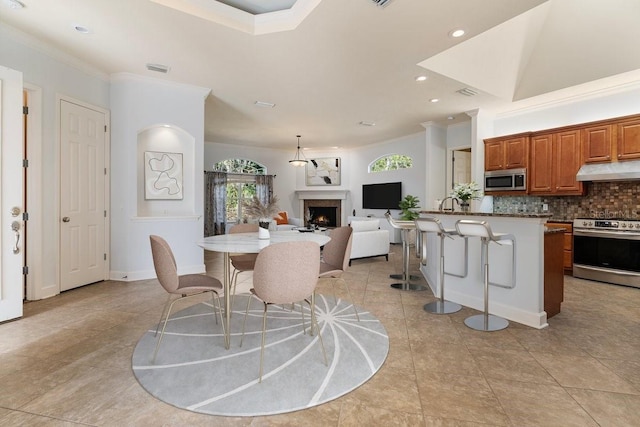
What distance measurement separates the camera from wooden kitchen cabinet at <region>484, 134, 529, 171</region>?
518 cm

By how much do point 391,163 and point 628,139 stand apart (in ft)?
16.1

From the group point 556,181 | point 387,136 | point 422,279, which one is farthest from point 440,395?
point 387,136

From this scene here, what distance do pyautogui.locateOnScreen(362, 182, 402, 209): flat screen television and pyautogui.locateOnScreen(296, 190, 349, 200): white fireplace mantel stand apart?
753 millimetres

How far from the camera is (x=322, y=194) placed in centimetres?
976

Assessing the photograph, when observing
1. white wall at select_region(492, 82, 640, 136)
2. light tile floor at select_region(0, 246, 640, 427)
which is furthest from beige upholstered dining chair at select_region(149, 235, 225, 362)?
white wall at select_region(492, 82, 640, 136)

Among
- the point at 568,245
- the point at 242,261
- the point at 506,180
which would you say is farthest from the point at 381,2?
the point at 568,245

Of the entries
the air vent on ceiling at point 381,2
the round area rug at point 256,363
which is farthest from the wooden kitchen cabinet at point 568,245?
the air vent on ceiling at point 381,2

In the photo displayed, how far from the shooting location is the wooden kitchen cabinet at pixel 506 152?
17.0 feet

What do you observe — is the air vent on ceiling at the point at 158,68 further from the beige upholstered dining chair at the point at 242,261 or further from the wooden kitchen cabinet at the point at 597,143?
the wooden kitchen cabinet at the point at 597,143

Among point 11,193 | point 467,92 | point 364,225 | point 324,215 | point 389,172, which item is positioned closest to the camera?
point 11,193

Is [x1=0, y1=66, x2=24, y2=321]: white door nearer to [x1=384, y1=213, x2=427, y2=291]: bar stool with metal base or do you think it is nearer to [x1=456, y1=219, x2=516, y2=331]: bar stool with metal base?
[x1=384, y1=213, x2=427, y2=291]: bar stool with metal base

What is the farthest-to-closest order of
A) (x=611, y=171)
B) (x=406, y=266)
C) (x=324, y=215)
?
(x=324, y=215) < (x=611, y=171) < (x=406, y=266)

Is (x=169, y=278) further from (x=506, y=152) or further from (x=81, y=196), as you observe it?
(x=506, y=152)

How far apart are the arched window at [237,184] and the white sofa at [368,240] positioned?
14.9 ft
